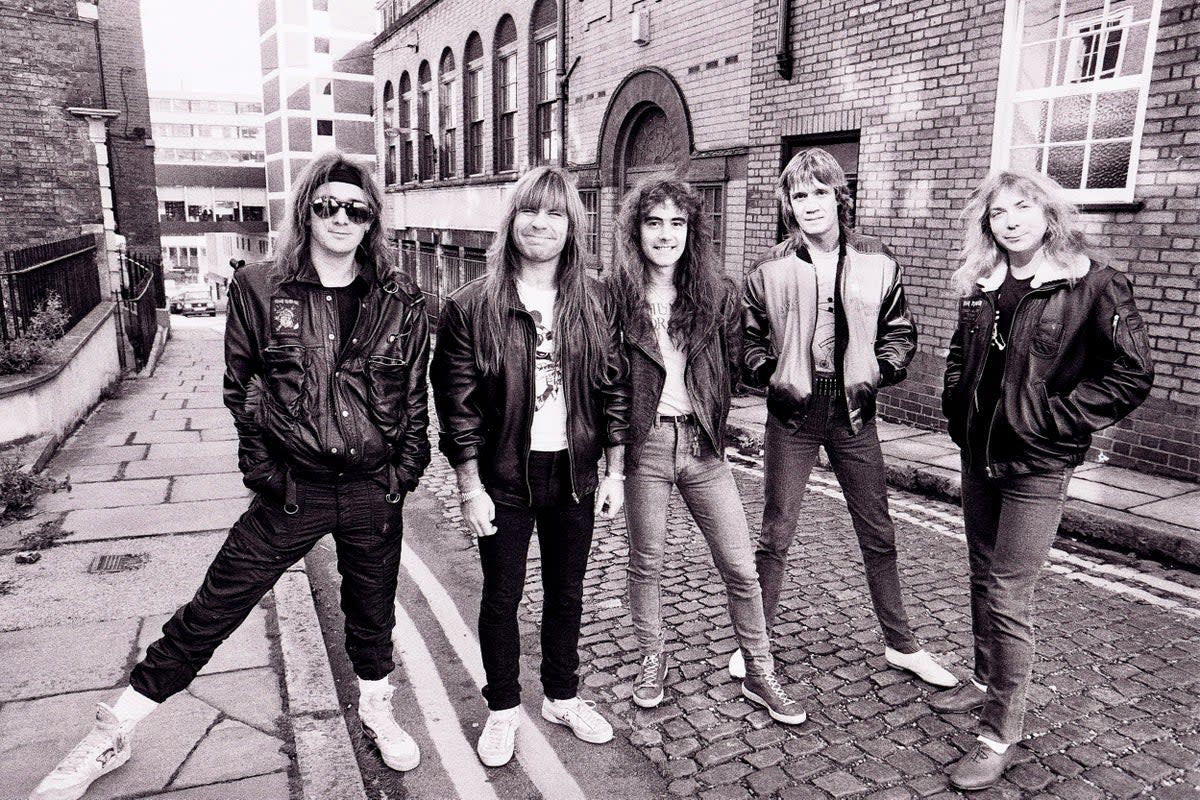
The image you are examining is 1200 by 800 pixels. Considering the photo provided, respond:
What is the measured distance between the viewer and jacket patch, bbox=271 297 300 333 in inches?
111

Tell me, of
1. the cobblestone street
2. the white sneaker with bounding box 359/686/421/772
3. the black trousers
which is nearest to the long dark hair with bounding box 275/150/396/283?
the black trousers

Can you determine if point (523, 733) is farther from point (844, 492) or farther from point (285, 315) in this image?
point (285, 315)

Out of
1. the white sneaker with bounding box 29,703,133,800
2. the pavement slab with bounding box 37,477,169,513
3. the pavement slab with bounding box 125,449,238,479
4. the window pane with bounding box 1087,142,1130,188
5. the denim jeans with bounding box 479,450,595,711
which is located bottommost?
the pavement slab with bounding box 125,449,238,479

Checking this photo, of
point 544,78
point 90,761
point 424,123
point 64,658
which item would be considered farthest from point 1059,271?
point 424,123

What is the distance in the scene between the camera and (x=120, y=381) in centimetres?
1254

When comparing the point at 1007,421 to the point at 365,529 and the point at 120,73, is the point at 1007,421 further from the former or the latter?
the point at 120,73

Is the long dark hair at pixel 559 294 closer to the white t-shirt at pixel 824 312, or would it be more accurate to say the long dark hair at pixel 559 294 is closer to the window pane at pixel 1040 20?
the white t-shirt at pixel 824 312

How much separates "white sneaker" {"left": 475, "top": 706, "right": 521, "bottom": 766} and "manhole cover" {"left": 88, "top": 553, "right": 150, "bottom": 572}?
300 centimetres

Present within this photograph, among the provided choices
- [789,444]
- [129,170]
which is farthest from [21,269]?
[129,170]

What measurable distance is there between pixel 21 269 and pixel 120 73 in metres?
16.6

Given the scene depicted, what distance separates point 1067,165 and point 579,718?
6.29 metres

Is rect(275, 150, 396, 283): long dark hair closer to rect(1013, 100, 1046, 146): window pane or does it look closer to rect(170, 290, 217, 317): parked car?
rect(1013, 100, 1046, 146): window pane

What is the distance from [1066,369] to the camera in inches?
117

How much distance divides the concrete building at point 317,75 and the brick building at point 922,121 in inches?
1897
